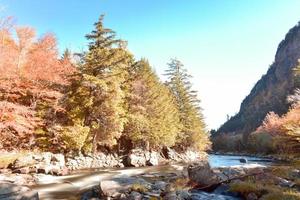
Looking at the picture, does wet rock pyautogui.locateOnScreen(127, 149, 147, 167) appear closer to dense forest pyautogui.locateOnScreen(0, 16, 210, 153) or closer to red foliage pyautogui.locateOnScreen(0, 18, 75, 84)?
dense forest pyautogui.locateOnScreen(0, 16, 210, 153)

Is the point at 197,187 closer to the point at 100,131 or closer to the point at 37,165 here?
the point at 37,165

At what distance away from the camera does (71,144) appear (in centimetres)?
2930

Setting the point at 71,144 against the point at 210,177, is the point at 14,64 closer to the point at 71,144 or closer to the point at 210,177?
the point at 71,144

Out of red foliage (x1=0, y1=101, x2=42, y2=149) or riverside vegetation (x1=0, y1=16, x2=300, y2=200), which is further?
red foliage (x1=0, y1=101, x2=42, y2=149)

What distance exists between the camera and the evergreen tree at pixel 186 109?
175 feet

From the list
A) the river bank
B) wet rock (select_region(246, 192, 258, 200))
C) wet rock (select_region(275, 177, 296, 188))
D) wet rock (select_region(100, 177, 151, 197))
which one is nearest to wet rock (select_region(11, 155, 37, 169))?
the river bank

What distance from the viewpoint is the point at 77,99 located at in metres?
32.0

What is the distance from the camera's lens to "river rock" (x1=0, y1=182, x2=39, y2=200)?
1032 cm

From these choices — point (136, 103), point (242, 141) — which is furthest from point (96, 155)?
point (242, 141)

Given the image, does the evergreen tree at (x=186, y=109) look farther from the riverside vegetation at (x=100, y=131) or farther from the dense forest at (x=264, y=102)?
the dense forest at (x=264, y=102)

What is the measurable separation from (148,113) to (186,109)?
16.0 metres

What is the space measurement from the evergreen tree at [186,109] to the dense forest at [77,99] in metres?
9.07

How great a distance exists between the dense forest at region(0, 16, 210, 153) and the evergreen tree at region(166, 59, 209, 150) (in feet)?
29.8

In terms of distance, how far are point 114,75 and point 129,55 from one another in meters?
7.68
